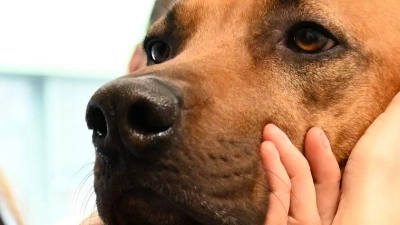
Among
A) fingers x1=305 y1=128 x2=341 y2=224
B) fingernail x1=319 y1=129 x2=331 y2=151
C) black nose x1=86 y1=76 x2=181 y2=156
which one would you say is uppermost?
fingernail x1=319 y1=129 x2=331 y2=151

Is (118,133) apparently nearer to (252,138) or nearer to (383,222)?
(252,138)

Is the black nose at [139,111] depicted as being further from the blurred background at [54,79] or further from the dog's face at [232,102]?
the blurred background at [54,79]

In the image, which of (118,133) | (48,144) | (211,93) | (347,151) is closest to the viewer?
(118,133)

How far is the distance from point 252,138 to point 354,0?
0.49 meters

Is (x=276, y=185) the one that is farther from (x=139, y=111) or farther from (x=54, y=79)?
(x=54, y=79)

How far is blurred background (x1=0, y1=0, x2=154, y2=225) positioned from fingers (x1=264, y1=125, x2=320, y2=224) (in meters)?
2.72

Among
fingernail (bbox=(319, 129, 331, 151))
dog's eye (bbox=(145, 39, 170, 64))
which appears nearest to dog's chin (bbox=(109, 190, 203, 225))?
fingernail (bbox=(319, 129, 331, 151))

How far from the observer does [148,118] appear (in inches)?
42.4

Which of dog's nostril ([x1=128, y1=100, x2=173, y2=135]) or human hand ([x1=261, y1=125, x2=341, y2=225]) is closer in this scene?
dog's nostril ([x1=128, y1=100, x2=173, y2=135])

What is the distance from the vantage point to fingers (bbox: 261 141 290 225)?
1.23 m

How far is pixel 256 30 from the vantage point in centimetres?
148

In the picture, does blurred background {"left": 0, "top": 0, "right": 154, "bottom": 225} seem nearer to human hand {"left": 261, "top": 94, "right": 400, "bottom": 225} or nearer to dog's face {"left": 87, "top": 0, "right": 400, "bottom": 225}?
dog's face {"left": 87, "top": 0, "right": 400, "bottom": 225}

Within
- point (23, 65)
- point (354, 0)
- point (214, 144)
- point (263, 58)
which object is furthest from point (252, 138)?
point (23, 65)

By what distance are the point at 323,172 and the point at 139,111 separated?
0.48 meters
